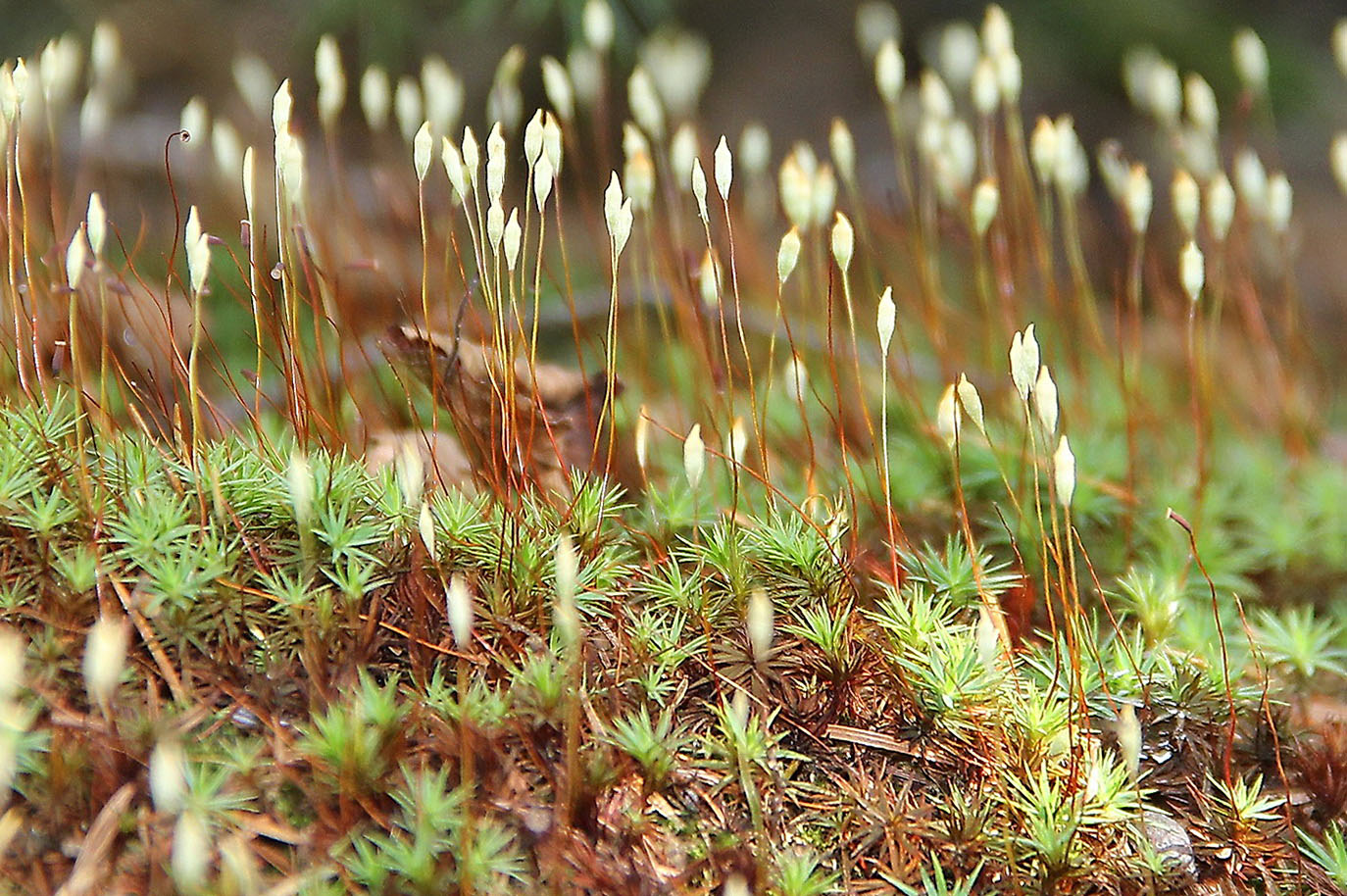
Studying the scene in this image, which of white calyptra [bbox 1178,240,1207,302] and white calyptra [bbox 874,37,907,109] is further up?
white calyptra [bbox 874,37,907,109]

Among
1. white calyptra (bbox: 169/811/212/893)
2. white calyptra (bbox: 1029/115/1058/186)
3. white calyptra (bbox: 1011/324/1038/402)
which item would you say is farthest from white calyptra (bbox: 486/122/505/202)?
white calyptra (bbox: 1029/115/1058/186)

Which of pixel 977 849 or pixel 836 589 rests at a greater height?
pixel 836 589

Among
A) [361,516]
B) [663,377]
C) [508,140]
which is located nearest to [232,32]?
[508,140]

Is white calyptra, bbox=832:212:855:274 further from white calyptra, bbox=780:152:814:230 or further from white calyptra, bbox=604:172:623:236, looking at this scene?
white calyptra, bbox=604:172:623:236

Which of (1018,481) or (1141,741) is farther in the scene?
(1018,481)

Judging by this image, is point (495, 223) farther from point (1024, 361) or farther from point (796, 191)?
point (1024, 361)

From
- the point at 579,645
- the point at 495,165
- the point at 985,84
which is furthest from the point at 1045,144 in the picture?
the point at 579,645

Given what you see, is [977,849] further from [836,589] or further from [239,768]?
[239,768]

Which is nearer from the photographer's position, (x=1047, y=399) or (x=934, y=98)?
(x=1047, y=399)

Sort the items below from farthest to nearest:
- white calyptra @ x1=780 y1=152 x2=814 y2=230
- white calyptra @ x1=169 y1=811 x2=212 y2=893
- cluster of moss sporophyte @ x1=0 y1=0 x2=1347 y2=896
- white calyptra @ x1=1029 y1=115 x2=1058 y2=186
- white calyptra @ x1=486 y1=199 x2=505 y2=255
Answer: white calyptra @ x1=1029 y1=115 x2=1058 y2=186
white calyptra @ x1=780 y1=152 x2=814 y2=230
white calyptra @ x1=486 y1=199 x2=505 y2=255
cluster of moss sporophyte @ x1=0 y1=0 x2=1347 y2=896
white calyptra @ x1=169 y1=811 x2=212 y2=893

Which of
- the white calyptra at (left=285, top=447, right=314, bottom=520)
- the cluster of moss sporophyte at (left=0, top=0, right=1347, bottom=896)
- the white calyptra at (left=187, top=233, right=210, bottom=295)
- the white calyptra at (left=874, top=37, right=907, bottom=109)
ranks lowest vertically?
the cluster of moss sporophyte at (left=0, top=0, right=1347, bottom=896)

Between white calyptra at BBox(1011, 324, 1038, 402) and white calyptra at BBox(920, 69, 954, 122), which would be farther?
white calyptra at BBox(920, 69, 954, 122)
